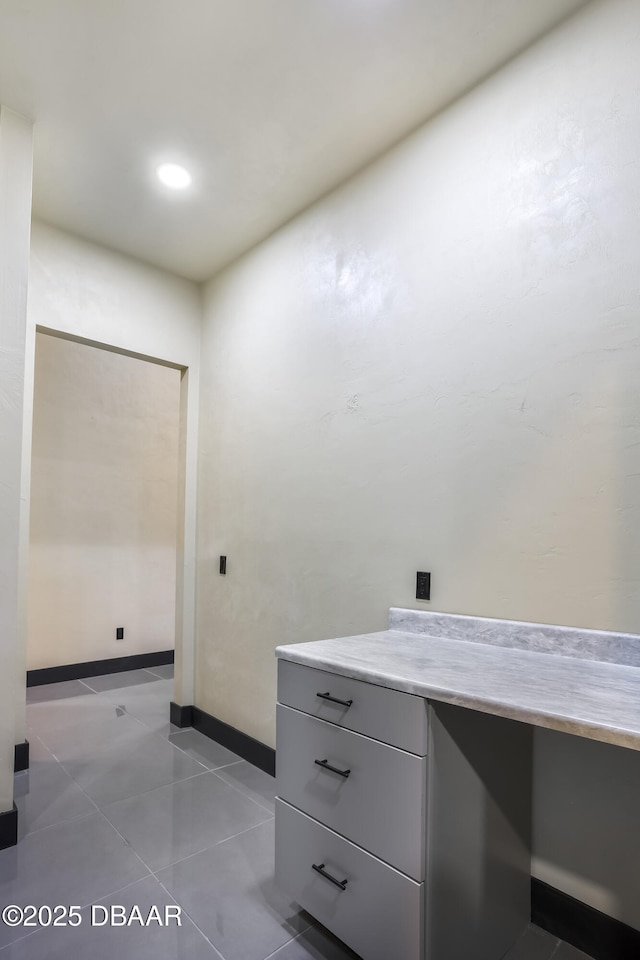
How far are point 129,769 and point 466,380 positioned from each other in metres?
2.49

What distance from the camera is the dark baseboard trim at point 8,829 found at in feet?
6.41

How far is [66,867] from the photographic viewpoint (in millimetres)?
1839

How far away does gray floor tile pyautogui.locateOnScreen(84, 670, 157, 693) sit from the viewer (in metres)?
4.09

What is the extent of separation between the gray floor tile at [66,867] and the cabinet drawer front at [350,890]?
661 mm

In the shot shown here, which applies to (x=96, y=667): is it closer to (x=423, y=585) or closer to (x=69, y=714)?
(x=69, y=714)

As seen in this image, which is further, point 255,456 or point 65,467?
point 65,467

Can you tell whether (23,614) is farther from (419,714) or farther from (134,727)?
(419,714)

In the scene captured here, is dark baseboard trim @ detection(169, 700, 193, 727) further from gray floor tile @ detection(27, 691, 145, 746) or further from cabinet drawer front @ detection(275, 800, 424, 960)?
cabinet drawer front @ detection(275, 800, 424, 960)

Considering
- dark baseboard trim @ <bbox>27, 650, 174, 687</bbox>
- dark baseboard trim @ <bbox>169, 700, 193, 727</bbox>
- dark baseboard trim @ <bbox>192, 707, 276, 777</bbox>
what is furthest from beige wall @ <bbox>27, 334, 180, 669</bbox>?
dark baseboard trim @ <bbox>192, 707, 276, 777</bbox>

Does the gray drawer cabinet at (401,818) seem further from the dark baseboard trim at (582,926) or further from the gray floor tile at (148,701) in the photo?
the gray floor tile at (148,701)

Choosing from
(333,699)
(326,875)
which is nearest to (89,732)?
(326,875)

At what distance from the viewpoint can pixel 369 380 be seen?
7.34 ft

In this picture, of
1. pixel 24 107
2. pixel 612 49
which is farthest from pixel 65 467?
pixel 612 49

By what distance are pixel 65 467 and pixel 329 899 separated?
3.88 metres
